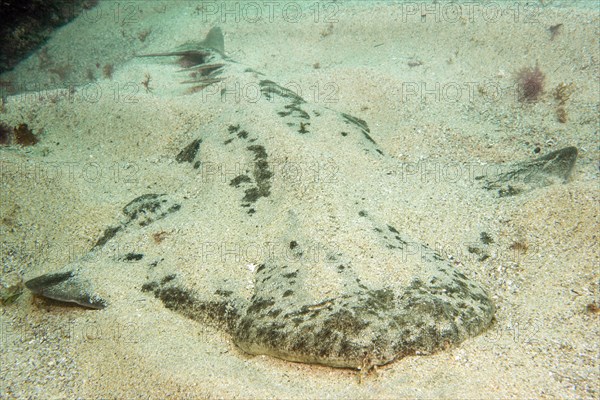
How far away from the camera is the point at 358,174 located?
486 cm

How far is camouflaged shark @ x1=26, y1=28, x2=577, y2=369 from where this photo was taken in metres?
3.14

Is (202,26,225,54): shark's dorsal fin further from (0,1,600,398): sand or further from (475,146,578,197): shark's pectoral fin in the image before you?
(475,146,578,197): shark's pectoral fin

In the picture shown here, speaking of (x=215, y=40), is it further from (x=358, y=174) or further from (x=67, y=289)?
(x=67, y=289)

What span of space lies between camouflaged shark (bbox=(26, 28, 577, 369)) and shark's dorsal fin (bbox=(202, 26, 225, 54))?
3.79 m

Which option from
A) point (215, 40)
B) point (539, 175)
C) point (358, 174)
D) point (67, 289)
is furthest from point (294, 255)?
point (215, 40)

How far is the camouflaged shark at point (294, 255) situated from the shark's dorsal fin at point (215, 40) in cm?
379

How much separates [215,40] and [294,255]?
7094 millimetres

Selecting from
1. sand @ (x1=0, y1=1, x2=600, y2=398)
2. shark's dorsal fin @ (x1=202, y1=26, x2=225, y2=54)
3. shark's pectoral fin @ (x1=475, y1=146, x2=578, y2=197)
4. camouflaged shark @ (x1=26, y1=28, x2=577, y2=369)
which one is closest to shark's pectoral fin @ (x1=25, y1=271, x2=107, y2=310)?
camouflaged shark @ (x1=26, y1=28, x2=577, y2=369)

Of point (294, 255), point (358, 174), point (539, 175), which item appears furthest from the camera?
point (539, 175)

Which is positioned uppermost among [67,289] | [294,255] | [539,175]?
[539,175]

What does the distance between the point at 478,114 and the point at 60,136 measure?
744 centimetres

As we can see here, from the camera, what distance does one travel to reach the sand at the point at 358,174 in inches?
124

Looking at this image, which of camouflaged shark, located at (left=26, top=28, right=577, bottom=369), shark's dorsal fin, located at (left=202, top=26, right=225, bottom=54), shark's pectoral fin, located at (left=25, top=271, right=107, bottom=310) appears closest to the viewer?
camouflaged shark, located at (left=26, top=28, right=577, bottom=369)

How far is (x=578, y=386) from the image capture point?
113 inches
